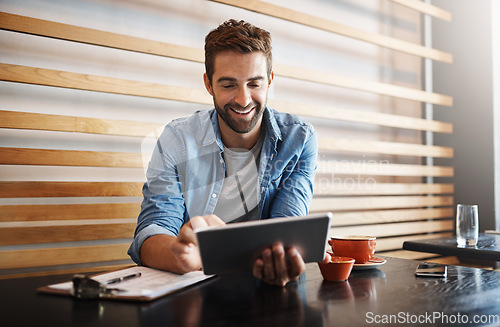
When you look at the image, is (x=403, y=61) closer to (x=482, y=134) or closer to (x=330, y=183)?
(x=482, y=134)

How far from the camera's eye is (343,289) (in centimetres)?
82

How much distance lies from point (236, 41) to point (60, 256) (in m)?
0.95

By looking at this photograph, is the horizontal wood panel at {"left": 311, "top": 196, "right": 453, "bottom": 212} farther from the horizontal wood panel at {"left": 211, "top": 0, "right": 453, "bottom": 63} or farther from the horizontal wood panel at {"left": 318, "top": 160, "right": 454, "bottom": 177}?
the horizontal wood panel at {"left": 211, "top": 0, "right": 453, "bottom": 63}

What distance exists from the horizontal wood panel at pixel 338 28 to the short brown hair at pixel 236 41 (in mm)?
587

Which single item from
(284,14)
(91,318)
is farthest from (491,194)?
(91,318)

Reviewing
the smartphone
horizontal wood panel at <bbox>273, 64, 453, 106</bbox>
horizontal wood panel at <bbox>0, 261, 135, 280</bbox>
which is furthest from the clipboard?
horizontal wood panel at <bbox>273, 64, 453, 106</bbox>

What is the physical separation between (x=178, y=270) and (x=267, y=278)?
194mm

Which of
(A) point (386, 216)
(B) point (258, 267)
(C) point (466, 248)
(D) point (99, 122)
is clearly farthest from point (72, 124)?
(A) point (386, 216)

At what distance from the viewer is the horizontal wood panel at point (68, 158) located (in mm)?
1549

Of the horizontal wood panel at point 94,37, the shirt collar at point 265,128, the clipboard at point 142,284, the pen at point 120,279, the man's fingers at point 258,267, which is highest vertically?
the horizontal wood panel at point 94,37

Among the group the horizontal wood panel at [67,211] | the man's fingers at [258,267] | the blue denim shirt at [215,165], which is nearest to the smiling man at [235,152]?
the blue denim shirt at [215,165]

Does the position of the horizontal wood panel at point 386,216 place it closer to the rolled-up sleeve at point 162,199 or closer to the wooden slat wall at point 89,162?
the wooden slat wall at point 89,162

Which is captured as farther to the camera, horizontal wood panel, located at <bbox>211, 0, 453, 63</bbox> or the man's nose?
horizontal wood panel, located at <bbox>211, 0, 453, 63</bbox>

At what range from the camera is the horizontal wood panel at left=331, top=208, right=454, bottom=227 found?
244cm
